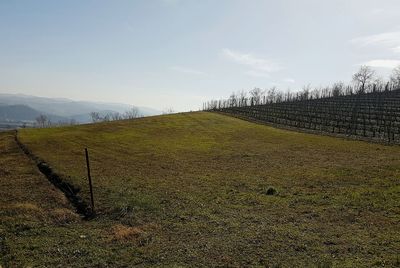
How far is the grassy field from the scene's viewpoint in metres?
16.4

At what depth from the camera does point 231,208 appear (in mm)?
24156

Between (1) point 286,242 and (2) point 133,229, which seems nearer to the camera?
(1) point 286,242

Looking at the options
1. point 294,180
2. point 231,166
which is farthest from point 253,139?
point 294,180

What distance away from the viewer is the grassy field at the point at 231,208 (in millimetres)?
16391

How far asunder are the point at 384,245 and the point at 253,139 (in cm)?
5157

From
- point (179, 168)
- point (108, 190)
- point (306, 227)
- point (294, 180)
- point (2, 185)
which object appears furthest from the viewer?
point (179, 168)

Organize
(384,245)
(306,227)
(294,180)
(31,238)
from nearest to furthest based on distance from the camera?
1. (384,245)
2. (31,238)
3. (306,227)
4. (294,180)

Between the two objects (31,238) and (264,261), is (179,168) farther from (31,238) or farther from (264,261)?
(264,261)

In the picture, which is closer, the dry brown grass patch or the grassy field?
the grassy field

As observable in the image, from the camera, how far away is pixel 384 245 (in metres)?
17.0

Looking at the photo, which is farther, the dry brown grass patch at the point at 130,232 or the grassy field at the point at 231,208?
the dry brown grass patch at the point at 130,232

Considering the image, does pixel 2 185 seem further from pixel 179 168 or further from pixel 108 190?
pixel 179 168

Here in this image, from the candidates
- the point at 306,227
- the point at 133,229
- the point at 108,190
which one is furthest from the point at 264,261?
the point at 108,190

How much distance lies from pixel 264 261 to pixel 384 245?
19.6 ft
